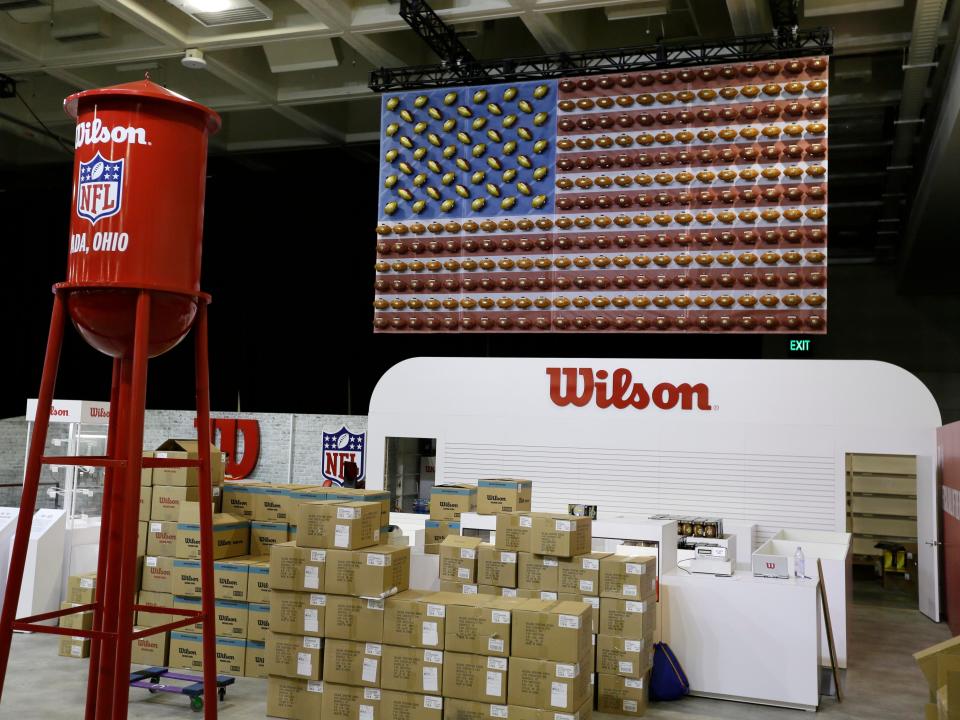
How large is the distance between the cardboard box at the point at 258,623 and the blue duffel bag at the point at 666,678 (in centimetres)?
275

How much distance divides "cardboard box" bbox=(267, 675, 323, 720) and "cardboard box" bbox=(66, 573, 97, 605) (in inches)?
82.8

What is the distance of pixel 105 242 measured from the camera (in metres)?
3.88

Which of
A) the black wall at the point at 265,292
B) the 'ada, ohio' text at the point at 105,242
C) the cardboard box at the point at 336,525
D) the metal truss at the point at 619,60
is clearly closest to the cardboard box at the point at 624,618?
the cardboard box at the point at 336,525

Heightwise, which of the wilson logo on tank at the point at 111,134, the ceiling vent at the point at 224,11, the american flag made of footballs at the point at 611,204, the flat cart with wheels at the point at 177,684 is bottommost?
the flat cart with wheels at the point at 177,684

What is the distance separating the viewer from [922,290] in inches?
647

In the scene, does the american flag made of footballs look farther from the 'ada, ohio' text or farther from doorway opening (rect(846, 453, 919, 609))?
the 'ada, ohio' text

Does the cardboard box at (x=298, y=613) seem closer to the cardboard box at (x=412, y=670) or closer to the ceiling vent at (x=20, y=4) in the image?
the cardboard box at (x=412, y=670)

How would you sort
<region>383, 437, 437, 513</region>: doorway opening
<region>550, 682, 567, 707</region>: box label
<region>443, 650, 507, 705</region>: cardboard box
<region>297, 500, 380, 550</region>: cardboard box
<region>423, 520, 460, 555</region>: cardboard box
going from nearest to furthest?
<region>550, 682, 567, 707</region>: box label < <region>443, 650, 507, 705</region>: cardboard box < <region>297, 500, 380, 550</region>: cardboard box < <region>423, 520, 460, 555</region>: cardboard box < <region>383, 437, 437, 513</region>: doorway opening

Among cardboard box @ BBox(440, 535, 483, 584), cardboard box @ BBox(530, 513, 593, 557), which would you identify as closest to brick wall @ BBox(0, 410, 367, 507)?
cardboard box @ BBox(440, 535, 483, 584)

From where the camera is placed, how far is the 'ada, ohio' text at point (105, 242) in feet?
12.7

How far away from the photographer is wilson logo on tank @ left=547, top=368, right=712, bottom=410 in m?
9.43

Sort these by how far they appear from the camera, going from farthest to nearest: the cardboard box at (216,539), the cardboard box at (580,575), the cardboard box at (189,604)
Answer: the cardboard box at (216,539) → the cardboard box at (189,604) → the cardboard box at (580,575)

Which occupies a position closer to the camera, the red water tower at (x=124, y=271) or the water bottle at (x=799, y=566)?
the red water tower at (x=124, y=271)

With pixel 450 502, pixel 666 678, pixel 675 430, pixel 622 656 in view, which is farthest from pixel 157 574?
pixel 675 430
